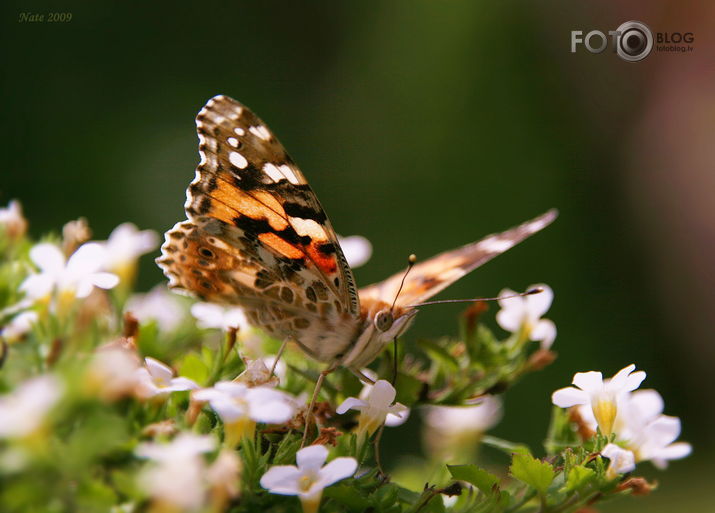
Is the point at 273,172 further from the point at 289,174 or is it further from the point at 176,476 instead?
the point at 176,476

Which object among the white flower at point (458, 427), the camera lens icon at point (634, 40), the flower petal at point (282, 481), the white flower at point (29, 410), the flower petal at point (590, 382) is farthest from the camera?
the camera lens icon at point (634, 40)

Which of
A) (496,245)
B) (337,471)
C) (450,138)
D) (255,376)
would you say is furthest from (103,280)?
(450,138)

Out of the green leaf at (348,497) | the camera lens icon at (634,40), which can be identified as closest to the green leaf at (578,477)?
the green leaf at (348,497)

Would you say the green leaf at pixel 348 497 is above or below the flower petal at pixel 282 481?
below

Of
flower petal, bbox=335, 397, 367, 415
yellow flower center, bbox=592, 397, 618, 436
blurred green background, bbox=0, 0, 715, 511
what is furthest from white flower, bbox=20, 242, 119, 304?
blurred green background, bbox=0, 0, 715, 511

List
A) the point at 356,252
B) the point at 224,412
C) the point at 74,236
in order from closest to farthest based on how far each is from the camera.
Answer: the point at 224,412
the point at 74,236
the point at 356,252

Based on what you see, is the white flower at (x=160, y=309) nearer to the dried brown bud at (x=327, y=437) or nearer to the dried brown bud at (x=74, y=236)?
the dried brown bud at (x=74, y=236)

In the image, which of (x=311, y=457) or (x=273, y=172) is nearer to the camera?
(x=311, y=457)
